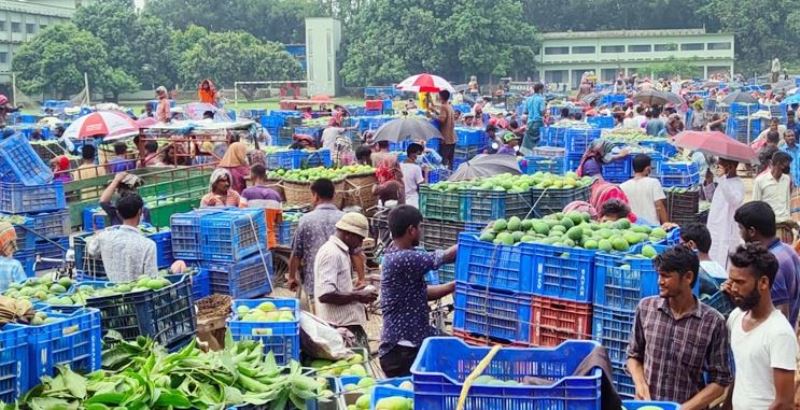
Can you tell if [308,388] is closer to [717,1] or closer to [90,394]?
[90,394]

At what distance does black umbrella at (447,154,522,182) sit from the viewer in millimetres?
10797

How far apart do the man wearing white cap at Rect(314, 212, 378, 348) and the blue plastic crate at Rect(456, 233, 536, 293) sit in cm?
63

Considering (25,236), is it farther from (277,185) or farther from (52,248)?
(277,185)

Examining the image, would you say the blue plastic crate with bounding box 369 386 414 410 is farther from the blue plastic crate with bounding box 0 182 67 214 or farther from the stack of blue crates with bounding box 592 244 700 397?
the blue plastic crate with bounding box 0 182 67 214

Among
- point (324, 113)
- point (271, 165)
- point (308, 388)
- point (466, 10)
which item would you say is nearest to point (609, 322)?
point (308, 388)

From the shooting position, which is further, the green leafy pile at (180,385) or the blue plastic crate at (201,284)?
the blue plastic crate at (201,284)

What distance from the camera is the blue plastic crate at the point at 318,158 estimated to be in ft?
54.7

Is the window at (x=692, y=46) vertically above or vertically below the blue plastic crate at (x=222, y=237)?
above

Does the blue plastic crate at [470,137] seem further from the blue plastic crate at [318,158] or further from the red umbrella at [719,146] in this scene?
the red umbrella at [719,146]

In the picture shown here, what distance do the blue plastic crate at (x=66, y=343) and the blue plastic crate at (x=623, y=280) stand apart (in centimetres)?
292

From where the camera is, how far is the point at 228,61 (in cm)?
6931

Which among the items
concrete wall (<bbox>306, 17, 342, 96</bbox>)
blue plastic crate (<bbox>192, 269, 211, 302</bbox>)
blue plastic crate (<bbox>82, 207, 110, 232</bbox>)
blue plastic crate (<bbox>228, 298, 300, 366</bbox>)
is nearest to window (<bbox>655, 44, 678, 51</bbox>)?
concrete wall (<bbox>306, 17, 342, 96</bbox>)

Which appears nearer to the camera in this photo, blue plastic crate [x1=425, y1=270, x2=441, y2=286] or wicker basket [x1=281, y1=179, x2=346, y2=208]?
blue plastic crate [x1=425, y1=270, x2=441, y2=286]

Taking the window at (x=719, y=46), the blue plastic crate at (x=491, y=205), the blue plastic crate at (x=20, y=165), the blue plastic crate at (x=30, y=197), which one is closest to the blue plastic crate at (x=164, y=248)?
the blue plastic crate at (x=491, y=205)
